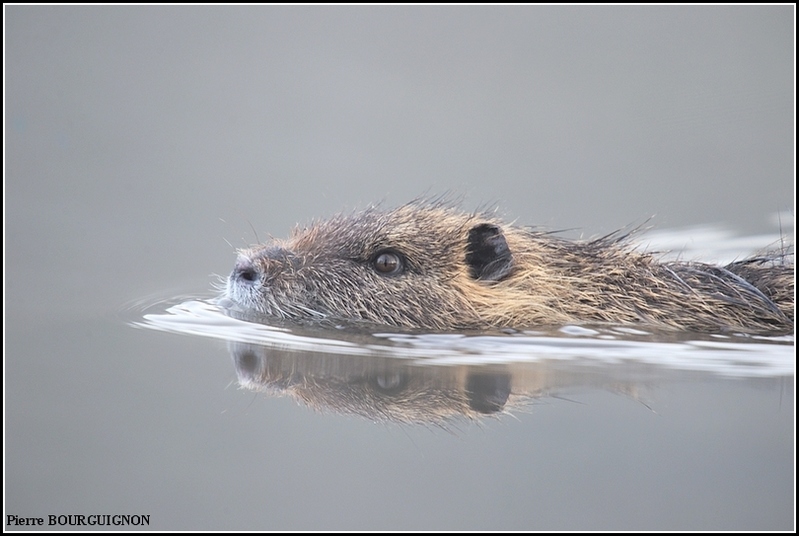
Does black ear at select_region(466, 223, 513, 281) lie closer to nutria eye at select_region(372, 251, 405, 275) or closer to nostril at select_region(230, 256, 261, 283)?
nutria eye at select_region(372, 251, 405, 275)

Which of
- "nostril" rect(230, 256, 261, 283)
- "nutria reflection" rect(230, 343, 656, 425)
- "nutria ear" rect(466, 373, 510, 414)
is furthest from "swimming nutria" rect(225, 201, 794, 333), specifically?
"nutria ear" rect(466, 373, 510, 414)

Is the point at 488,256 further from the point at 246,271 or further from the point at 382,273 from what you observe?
the point at 246,271

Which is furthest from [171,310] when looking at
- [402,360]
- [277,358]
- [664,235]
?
[664,235]

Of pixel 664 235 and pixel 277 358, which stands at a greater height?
pixel 664 235

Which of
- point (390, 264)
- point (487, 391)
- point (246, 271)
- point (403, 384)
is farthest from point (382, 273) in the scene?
point (487, 391)

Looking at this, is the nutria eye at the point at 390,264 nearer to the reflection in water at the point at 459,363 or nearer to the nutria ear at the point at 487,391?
the reflection in water at the point at 459,363

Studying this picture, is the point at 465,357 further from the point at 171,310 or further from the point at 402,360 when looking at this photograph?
the point at 171,310
